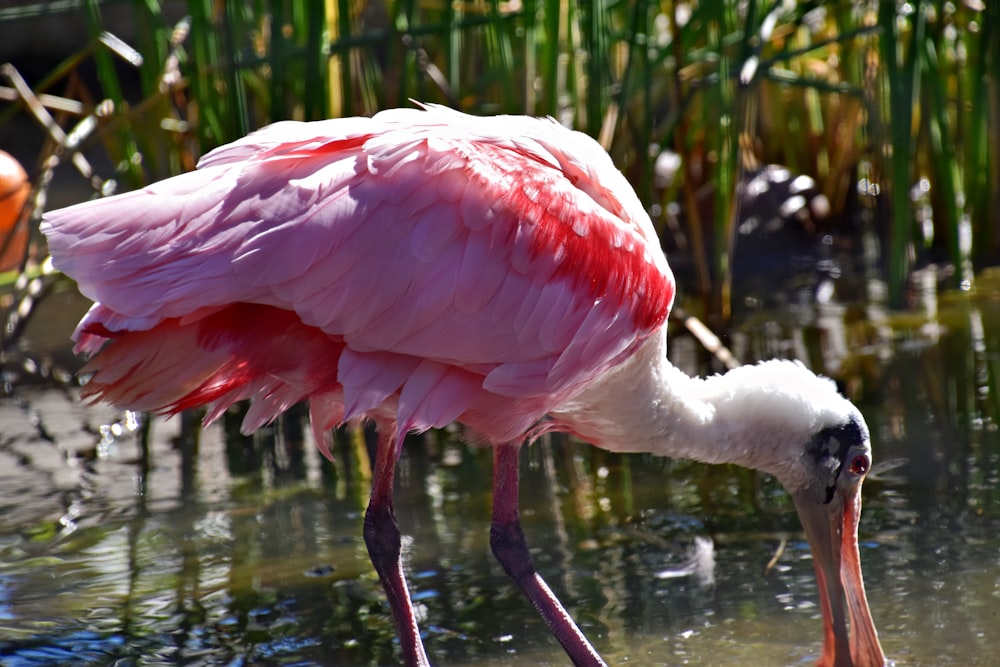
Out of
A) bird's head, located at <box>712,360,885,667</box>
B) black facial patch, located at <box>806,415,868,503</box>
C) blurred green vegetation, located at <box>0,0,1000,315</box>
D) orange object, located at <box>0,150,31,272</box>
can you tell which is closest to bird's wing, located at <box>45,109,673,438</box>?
bird's head, located at <box>712,360,885,667</box>

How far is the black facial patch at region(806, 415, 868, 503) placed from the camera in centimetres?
398

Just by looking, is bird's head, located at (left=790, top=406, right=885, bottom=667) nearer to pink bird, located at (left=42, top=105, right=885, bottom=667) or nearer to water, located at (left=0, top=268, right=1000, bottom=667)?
pink bird, located at (left=42, top=105, right=885, bottom=667)

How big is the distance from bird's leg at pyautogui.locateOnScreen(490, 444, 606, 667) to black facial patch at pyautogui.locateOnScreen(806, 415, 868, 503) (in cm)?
85

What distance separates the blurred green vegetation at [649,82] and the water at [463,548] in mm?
1156

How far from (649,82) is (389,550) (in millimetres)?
2691

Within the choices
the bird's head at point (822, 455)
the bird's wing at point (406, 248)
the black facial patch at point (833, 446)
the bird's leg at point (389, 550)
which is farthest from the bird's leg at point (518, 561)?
the black facial patch at point (833, 446)

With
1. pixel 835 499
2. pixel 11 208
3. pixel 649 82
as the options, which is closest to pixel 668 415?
pixel 835 499

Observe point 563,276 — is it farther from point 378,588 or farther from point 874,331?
→ point 874,331

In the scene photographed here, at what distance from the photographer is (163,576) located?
4270 mm

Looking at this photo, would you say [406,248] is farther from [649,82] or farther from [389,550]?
[649,82]

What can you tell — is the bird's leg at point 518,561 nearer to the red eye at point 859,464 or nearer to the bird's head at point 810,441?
the bird's head at point 810,441

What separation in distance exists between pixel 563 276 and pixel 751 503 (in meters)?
1.42

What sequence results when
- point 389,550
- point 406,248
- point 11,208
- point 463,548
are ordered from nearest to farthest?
1. point 406,248
2. point 389,550
3. point 463,548
4. point 11,208

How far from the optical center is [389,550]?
3.88 m
